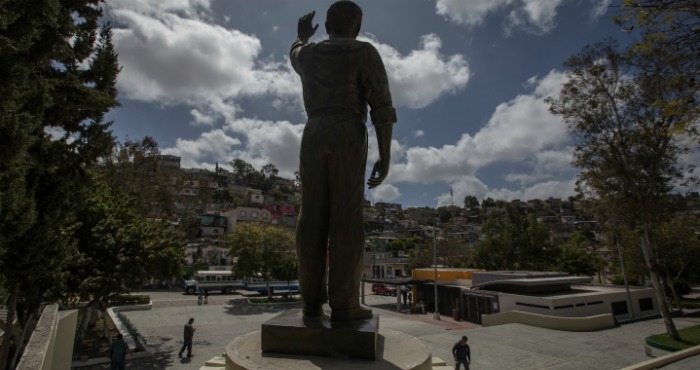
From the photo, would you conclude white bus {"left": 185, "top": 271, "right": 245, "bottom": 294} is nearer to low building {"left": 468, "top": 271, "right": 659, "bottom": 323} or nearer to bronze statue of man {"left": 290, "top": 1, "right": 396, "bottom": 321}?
low building {"left": 468, "top": 271, "right": 659, "bottom": 323}

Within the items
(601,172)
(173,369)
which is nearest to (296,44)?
(173,369)

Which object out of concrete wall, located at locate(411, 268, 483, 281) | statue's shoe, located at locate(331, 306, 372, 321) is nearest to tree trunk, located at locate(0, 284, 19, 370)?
statue's shoe, located at locate(331, 306, 372, 321)

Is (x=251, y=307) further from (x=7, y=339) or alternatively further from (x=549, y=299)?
(x=7, y=339)

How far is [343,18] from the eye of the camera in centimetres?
→ 436

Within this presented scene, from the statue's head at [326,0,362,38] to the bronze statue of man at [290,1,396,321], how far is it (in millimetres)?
197

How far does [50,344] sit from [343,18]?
22.4 ft

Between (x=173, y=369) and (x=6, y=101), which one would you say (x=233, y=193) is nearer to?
(x=173, y=369)

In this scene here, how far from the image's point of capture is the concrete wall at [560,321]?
17312 millimetres

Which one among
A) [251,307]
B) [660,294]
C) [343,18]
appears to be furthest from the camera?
[251,307]

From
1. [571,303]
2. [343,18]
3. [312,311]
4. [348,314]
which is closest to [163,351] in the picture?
[312,311]

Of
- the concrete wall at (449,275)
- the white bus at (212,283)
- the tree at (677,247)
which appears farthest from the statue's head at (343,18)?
the white bus at (212,283)

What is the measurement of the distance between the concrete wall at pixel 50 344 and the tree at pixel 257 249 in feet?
50.8

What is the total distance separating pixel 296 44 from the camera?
4.68m

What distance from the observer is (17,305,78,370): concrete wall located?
4809mm
